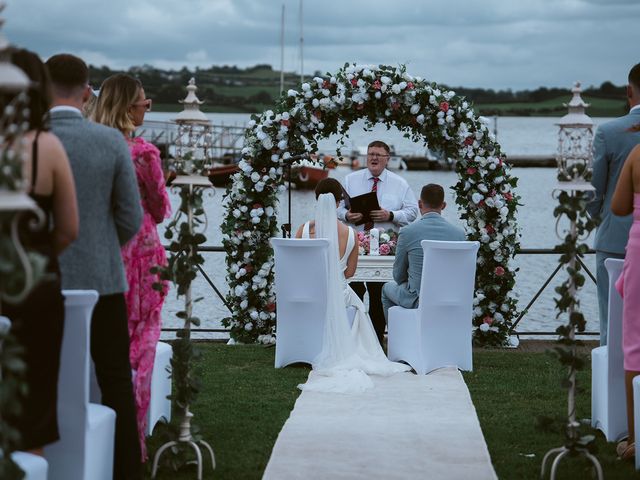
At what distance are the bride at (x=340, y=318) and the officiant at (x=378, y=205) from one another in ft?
3.41

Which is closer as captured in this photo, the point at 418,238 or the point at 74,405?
the point at 74,405

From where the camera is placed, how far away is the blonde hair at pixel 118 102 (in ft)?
18.9

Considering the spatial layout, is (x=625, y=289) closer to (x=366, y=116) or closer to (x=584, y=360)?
(x=584, y=360)

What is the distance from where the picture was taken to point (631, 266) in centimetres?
573

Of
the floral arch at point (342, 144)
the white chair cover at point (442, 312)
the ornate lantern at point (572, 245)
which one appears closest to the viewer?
the ornate lantern at point (572, 245)

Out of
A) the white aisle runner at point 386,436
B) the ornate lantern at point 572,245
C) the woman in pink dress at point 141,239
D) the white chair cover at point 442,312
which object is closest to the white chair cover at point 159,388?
the woman in pink dress at point 141,239

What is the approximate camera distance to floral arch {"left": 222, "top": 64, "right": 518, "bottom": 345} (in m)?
10.9

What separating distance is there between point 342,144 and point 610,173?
3903 mm

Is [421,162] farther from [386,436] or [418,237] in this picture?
[386,436]

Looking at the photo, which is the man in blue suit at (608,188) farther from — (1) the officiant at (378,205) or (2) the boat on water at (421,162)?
(2) the boat on water at (421,162)

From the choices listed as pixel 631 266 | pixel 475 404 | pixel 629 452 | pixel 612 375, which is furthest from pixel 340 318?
pixel 631 266

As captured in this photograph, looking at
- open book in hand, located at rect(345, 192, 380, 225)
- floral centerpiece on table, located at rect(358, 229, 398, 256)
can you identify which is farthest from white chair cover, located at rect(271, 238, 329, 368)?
open book in hand, located at rect(345, 192, 380, 225)

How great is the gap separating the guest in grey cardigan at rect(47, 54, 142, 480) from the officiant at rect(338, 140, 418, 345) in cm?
557

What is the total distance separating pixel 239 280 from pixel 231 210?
69 cm
